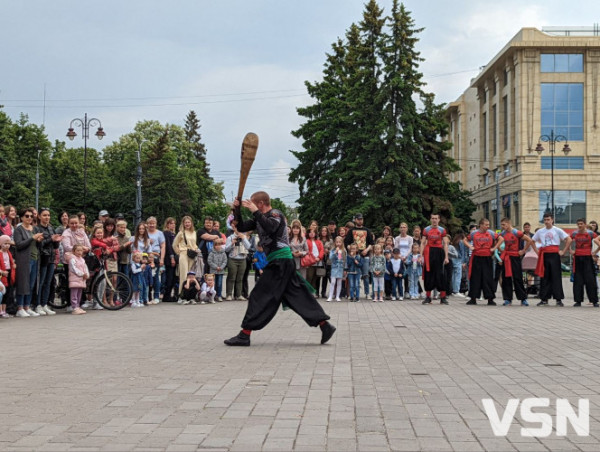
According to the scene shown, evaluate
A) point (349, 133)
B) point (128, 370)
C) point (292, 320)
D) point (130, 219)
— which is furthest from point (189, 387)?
point (130, 219)

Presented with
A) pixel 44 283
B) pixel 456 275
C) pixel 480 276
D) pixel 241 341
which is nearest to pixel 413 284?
pixel 456 275

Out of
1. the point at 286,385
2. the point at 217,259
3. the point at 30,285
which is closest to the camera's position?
the point at 286,385

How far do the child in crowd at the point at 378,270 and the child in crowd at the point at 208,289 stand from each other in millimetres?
4159

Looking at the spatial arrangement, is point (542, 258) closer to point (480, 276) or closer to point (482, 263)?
point (482, 263)

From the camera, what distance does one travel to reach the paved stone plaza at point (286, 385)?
4.94 meters

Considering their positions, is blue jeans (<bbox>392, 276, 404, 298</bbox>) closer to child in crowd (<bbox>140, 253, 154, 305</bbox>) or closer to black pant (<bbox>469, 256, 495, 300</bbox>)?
black pant (<bbox>469, 256, 495, 300</bbox>)

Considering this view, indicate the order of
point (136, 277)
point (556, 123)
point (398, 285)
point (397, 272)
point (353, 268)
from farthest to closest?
point (556, 123) < point (398, 285) < point (397, 272) < point (353, 268) < point (136, 277)

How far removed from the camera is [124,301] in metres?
16.7

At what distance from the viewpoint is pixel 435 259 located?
19.2 m

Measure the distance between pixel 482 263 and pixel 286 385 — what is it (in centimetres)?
1320

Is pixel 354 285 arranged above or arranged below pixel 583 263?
below

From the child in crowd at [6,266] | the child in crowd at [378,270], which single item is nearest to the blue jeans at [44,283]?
the child in crowd at [6,266]

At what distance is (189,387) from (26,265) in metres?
8.98

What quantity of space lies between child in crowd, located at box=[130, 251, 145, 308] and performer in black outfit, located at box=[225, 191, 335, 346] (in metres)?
A: 8.33
